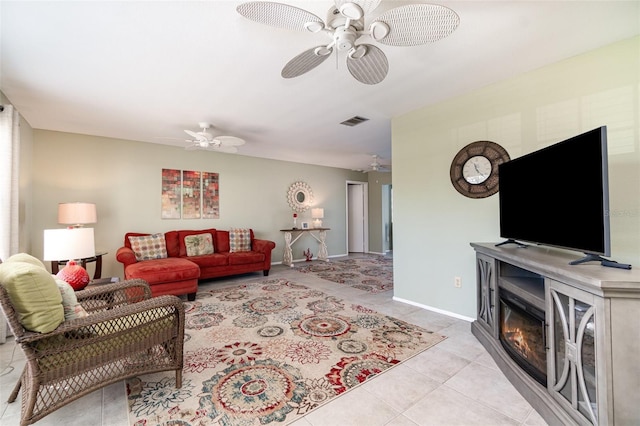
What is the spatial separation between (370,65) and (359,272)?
4166mm

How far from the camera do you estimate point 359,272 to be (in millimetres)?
5344

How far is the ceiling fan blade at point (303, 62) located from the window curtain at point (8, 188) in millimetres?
2829

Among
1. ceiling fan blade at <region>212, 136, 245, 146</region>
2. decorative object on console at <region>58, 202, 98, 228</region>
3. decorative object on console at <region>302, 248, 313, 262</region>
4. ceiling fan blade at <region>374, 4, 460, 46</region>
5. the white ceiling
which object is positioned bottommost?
decorative object on console at <region>302, 248, 313, 262</region>

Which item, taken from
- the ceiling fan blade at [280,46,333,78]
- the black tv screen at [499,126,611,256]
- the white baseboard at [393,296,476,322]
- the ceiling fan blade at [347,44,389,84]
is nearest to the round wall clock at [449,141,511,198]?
the black tv screen at [499,126,611,256]

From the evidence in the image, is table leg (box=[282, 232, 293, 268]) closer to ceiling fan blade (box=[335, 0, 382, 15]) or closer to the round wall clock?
the round wall clock

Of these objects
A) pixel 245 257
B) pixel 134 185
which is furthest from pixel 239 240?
pixel 134 185

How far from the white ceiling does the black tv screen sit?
2.96 feet

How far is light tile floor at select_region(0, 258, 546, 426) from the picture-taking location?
1.50 m

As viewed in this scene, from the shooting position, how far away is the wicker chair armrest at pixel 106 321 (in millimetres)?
1356

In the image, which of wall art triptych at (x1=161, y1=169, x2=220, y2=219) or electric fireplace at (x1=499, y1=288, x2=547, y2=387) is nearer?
electric fireplace at (x1=499, y1=288, x2=547, y2=387)

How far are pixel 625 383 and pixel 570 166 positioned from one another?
1.11 m

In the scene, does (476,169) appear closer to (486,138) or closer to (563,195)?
(486,138)

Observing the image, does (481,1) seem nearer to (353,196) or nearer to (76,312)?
(76,312)

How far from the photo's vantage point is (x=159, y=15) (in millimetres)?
1703
